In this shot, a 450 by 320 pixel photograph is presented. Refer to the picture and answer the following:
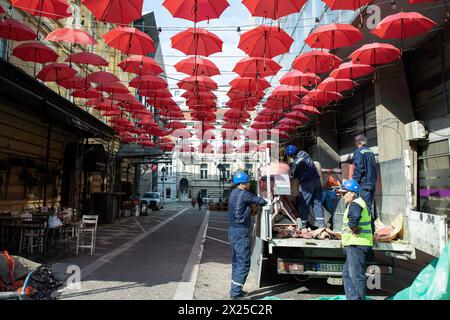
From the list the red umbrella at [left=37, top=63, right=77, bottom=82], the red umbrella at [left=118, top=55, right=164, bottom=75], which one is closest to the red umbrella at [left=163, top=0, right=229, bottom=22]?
the red umbrella at [left=118, top=55, right=164, bottom=75]

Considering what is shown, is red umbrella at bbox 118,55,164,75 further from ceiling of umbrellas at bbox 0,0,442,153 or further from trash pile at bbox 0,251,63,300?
trash pile at bbox 0,251,63,300

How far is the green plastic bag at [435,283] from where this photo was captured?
3504 mm

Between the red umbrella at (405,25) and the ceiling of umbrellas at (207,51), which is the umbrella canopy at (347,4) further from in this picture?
the red umbrella at (405,25)

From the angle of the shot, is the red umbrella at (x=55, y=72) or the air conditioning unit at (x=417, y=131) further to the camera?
the red umbrella at (x=55, y=72)

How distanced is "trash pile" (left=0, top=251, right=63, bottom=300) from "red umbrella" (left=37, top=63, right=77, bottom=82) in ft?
21.7

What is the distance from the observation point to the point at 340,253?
5676 mm

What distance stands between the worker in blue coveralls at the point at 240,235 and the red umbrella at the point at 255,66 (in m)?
5.06

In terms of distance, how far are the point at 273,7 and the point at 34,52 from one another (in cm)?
654

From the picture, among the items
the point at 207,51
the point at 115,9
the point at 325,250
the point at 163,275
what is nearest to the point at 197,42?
the point at 207,51

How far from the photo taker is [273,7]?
277 inches

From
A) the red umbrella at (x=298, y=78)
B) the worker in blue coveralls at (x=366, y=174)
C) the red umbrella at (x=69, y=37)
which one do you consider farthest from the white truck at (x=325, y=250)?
the red umbrella at (x=69, y=37)

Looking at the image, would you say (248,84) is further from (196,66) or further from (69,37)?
(69,37)

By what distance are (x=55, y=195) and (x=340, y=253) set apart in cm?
1387

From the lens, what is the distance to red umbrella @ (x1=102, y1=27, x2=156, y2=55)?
8.36 meters
